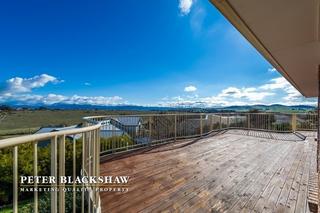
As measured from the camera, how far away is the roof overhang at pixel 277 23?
157 cm

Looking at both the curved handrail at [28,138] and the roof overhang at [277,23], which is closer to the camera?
the curved handrail at [28,138]

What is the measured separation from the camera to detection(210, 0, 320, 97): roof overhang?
157 cm

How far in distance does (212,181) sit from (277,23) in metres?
2.97

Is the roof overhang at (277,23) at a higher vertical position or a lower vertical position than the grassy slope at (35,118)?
higher

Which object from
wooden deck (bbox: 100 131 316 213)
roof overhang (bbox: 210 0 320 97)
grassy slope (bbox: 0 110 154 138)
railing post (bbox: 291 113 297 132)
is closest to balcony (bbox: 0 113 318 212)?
wooden deck (bbox: 100 131 316 213)

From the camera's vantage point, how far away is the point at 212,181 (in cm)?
382

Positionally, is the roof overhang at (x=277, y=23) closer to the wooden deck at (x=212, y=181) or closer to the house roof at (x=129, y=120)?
the wooden deck at (x=212, y=181)

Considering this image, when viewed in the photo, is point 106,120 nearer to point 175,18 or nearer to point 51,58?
point 175,18

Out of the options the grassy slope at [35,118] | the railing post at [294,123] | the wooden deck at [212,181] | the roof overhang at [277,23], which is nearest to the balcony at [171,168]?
the wooden deck at [212,181]

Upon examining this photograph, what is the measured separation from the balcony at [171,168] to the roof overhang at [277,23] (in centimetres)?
176

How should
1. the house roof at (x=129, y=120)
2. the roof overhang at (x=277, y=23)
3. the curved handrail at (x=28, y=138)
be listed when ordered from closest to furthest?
the curved handrail at (x=28, y=138), the roof overhang at (x=277, y=23), the house roof at (x=129, y=120)

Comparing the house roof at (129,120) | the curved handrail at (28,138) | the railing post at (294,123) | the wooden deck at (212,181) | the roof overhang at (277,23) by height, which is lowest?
the wooden deck at (212,181)

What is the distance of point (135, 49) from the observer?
60.8 feet

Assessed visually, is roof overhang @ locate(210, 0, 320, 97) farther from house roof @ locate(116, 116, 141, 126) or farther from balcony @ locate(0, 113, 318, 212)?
house roof @ locate(116, 116, 141, 126)
